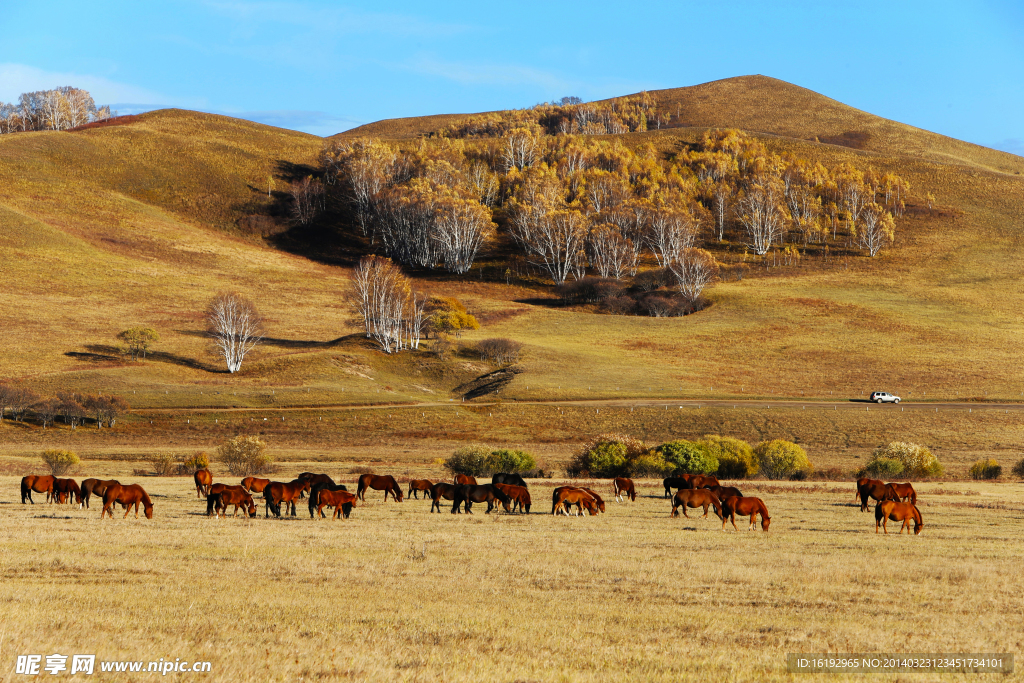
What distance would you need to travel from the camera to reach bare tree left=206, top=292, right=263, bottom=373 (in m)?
90.4

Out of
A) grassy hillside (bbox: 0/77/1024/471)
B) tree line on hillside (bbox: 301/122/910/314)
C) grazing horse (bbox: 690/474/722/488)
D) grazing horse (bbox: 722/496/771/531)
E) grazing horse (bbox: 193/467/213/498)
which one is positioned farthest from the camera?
tree line on hillside (bbox: 301/122/910/314)

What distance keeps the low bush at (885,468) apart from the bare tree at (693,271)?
82.7m

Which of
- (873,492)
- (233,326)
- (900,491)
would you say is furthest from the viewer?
(233,326)

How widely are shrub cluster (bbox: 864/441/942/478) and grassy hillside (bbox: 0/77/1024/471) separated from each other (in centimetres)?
3153

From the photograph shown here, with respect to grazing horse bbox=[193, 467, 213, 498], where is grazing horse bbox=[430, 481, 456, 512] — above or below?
above

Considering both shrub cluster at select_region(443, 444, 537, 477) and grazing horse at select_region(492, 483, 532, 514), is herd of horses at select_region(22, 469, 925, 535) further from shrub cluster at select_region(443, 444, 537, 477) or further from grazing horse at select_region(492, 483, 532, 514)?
shrub cluster at select_region(443, 444, 537, 477)

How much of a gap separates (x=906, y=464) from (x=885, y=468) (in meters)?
1.33

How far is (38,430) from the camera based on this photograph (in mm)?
63969

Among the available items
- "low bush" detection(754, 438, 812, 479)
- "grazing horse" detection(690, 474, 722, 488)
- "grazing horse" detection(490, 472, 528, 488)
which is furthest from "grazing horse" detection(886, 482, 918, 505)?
"low bush" detection(754, 438, 812, 479)

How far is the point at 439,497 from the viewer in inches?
1099

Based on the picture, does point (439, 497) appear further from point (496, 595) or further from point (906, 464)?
point (906, 464)

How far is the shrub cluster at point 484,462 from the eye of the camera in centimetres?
4503

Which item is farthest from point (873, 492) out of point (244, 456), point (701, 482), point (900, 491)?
point (244, 456)

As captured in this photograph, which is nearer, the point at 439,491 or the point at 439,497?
the point at 439,491
